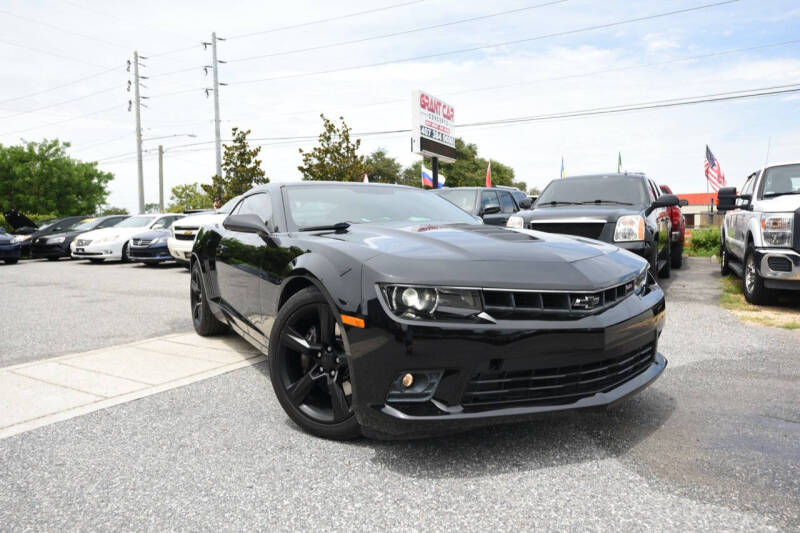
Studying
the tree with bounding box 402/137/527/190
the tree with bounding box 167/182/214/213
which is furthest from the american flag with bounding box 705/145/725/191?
the tree with bounding box 167/182/214/213

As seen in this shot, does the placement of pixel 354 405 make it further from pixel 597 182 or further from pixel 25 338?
pixel 597 182

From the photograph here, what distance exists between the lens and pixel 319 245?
3.04m

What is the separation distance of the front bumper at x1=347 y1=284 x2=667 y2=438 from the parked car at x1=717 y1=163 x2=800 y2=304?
4969 mm

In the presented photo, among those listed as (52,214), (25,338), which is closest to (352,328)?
(25,338)

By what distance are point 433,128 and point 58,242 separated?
12490 mm

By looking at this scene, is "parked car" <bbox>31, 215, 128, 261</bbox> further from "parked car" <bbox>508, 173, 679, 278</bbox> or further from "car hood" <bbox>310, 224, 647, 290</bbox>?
"car hood" <bbox>310, 224, 647, 290</bbox>

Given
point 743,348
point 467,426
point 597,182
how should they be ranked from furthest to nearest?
point 597,182
point 743,348
point 467,426

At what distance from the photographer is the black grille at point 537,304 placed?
7.99ft

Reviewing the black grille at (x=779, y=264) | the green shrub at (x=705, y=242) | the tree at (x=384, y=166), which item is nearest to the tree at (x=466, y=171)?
the tree at (x=384, y=166)

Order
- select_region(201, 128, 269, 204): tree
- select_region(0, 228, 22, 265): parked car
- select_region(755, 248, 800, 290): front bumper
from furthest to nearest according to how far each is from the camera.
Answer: select_region(201, 128, 269, 204): tree → select_region(0, 228, 22, 265): parked car → select_region(755, 248, 800, 290): front bumper

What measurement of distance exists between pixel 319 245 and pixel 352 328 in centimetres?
66

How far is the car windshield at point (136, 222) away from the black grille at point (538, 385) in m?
17.0

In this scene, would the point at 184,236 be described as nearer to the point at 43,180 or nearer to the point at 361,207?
the point at 361,207

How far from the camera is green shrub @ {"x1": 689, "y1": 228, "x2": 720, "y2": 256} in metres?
15.4
